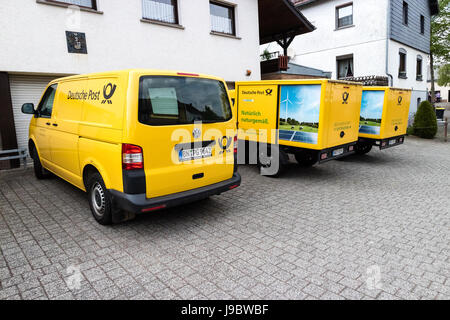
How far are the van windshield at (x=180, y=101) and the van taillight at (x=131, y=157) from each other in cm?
33

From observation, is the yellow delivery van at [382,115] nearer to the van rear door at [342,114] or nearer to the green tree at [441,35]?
the van rear door at [342,114]

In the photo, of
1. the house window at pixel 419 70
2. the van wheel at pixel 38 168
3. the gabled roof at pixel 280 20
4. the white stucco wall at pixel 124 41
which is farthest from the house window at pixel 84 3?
the house window at pixel 419 70

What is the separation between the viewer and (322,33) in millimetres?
19266

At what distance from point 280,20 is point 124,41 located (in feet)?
25.4

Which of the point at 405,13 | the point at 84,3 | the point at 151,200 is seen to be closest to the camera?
the point at 151,200

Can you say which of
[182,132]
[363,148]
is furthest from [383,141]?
[182,132]

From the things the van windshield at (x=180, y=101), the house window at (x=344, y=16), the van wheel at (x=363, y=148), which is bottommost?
the van wheel at (x=363, y=148)

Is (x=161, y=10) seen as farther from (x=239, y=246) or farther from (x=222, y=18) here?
(x=239, y=246)

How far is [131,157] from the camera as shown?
11.8 feet

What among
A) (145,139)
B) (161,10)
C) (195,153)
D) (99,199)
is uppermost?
(161,10)

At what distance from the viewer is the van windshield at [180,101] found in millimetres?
3674

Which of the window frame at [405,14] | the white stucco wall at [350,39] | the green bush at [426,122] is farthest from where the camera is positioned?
the window frame at [405,14]

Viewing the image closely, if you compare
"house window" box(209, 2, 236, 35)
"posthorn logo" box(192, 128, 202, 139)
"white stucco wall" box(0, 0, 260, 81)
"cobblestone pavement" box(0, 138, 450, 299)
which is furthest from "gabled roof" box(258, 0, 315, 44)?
"posthorn logo" box(192, 128, 202, 139)
